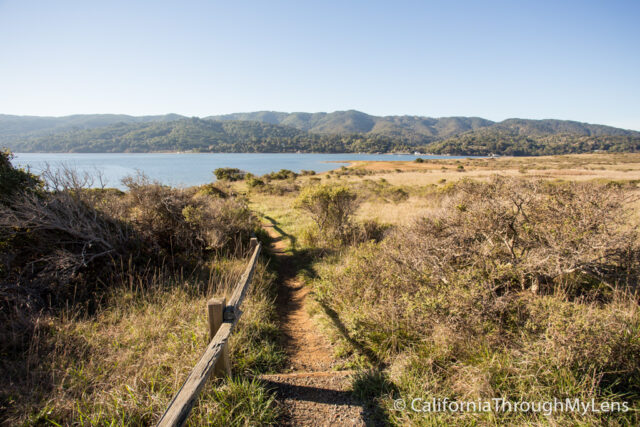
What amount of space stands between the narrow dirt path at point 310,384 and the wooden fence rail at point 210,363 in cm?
87

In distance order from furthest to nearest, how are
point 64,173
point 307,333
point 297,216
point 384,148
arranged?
point 384,148, point 297,216, point 64,173, point 307,333

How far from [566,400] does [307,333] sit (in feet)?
12.2

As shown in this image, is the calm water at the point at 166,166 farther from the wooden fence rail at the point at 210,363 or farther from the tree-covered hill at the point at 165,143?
the tree-covered hill at the point at 165,143

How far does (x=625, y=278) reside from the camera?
4.54 metres

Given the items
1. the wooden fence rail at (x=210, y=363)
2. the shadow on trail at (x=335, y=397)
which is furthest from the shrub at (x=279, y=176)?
the shadow on trail at (x=335, y=397)

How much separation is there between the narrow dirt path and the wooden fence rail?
0.87 m

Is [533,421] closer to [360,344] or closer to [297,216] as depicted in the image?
[360,344]

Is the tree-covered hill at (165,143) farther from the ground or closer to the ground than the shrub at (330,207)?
farther from the ground

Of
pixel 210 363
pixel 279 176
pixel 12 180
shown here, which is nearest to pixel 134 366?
pixel 210 363

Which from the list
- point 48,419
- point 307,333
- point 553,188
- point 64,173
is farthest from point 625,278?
point 64,173

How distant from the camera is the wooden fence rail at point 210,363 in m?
2.15

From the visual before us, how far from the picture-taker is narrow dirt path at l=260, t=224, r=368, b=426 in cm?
316

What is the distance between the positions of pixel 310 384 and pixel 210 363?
5.19 feet

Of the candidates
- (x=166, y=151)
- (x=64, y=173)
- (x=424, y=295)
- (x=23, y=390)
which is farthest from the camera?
(x=166, y=151)
